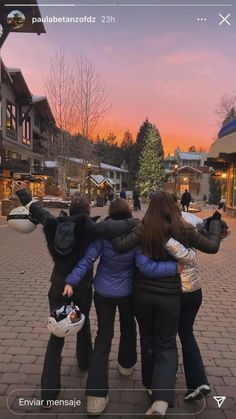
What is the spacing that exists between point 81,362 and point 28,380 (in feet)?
1.56

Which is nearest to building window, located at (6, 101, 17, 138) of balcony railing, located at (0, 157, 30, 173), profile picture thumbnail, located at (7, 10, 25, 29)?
balcony railing, located at (0, 157, 30, 173)

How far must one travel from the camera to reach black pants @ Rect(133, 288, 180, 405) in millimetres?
2844

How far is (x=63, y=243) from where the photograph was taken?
288 centimetres

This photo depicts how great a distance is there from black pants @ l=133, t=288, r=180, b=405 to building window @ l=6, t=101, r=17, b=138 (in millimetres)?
26319

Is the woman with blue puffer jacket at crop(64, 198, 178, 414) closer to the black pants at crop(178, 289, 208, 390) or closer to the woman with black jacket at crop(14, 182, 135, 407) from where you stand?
the woman with black jacket at crop(14, 182, 135, 407)

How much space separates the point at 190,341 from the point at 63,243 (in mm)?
1315

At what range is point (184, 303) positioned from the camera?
310 cm

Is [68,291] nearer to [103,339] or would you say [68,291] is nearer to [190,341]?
[103,339]

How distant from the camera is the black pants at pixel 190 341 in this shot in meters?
3.11

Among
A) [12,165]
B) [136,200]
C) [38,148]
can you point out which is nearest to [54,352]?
[12,165]

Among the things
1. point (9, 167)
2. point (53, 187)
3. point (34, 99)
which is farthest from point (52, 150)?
point (9, 167)

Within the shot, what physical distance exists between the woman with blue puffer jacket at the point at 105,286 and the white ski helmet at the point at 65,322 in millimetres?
174

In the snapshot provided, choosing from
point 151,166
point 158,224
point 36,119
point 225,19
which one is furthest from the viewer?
point 151,166

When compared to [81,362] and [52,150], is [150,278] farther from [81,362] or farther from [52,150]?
[52,150]
